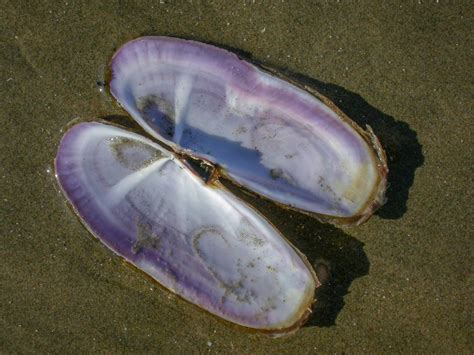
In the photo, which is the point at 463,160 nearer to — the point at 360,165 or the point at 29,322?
the point at 360,165

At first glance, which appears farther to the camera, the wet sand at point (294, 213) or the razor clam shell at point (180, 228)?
the wet sand at point (294, 213)

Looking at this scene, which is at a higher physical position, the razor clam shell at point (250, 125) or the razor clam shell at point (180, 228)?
the razor clam shell at point (250, 125)

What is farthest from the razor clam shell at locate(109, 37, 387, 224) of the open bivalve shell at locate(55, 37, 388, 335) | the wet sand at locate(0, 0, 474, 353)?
the wet sand at locate(0, 0, 474, 353)

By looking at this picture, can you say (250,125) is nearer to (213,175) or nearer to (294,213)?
(213,175)

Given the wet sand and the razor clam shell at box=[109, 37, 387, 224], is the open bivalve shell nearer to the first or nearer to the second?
the razor clam shell at box=[109, 37, 387, 224]

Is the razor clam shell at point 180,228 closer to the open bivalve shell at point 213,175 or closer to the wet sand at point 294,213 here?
the open bivalve shell at point 213,175

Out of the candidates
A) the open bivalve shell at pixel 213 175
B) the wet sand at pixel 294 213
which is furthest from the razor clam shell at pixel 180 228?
the wet sand at pixel 294 213
